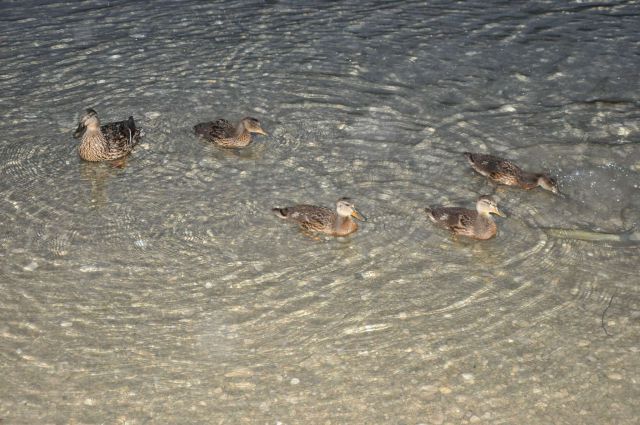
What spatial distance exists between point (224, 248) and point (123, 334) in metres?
1.33

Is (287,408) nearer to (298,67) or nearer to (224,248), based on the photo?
(224,248)

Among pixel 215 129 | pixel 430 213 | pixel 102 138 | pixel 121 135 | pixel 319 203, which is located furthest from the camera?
pixel 215 129

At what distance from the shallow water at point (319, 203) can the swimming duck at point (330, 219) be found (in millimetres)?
111

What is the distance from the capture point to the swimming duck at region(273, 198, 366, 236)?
738 cm

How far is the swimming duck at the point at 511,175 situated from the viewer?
26.5 ft

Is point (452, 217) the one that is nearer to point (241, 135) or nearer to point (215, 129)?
point (241, 135)

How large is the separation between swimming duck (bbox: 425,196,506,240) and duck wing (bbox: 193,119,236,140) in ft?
8.05

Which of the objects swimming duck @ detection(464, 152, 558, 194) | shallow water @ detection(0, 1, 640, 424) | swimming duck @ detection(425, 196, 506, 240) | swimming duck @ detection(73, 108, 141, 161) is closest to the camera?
shallow water @ detection(0, 1, 640, 424)

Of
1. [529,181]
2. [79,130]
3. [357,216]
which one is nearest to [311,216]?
[357,216]

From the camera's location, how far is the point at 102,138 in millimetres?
8570

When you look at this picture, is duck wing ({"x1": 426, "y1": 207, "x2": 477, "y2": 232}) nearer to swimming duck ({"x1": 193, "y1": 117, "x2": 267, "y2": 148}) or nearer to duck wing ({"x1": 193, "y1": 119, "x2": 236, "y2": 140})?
swimming duck ({"x1": 193, "y1": 117, "x2": 267, "y2": 148})

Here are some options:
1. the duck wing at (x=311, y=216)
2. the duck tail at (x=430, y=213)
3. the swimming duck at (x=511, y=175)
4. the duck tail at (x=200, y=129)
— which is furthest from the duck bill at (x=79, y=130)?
the swimming duck at (x=511, y=175)

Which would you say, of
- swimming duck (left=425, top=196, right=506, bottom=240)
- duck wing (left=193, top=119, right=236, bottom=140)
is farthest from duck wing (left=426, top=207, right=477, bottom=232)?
duck wing (left=193, top=119, right=236, bottom=140)

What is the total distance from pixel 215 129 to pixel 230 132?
198mm
